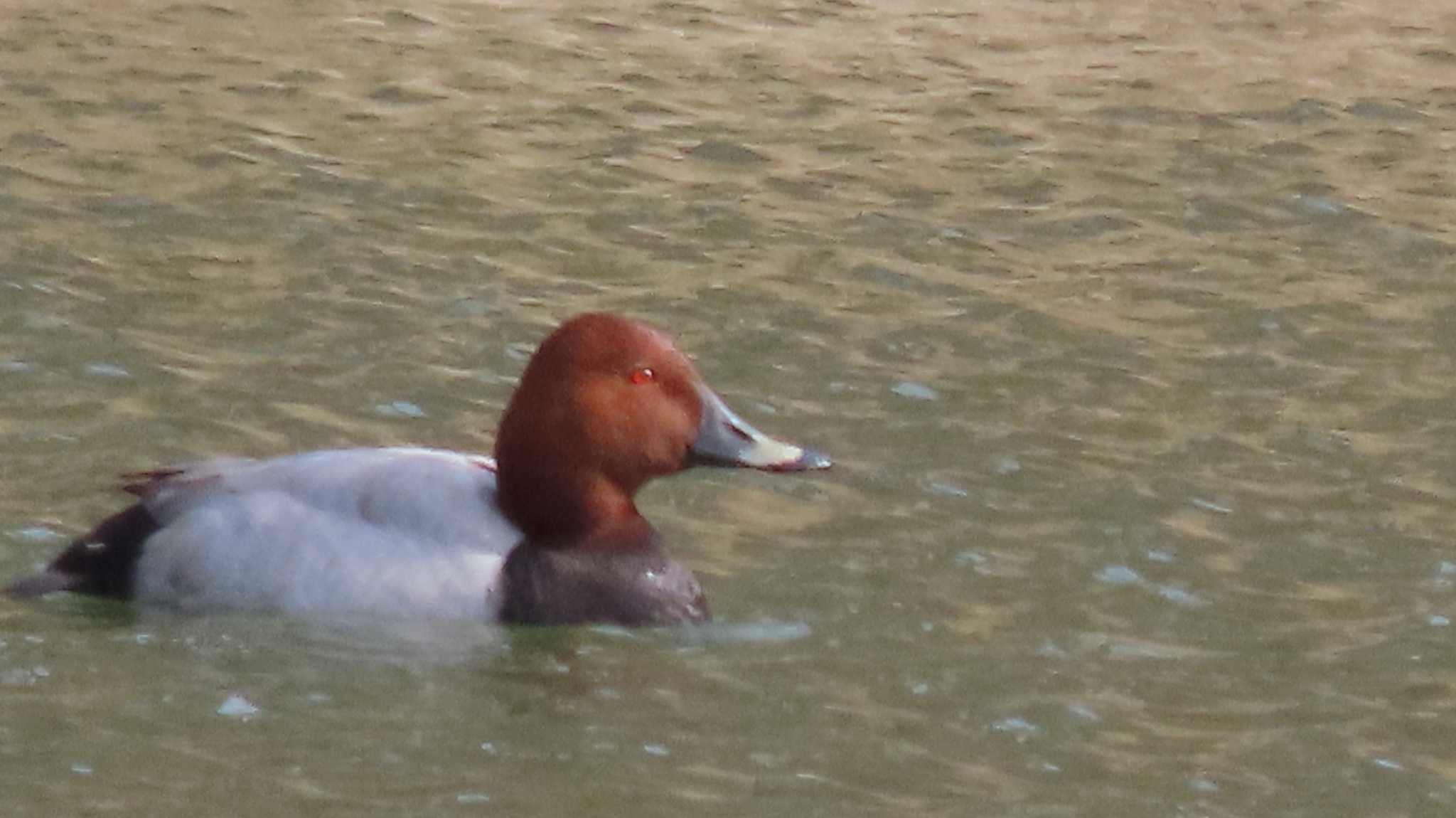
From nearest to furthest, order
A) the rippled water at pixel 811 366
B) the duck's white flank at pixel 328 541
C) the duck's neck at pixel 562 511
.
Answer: the rippled water at pixel 811 366 → the duck's white flank at pixel 328 541 → the duck's neck at pixel 562 511

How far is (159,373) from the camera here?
356 inches

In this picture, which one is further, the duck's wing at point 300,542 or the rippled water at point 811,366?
the duck's wing at point 300,542

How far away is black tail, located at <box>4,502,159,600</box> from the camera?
729 centimetres

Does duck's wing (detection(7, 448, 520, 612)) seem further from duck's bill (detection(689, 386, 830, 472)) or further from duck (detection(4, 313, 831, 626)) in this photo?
duck's bill (detection(689, 386, 830, 472))

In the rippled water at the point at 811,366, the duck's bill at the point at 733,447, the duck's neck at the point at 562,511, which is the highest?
the duck's bill at the point at 733,447

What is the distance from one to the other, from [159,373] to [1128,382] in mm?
3099

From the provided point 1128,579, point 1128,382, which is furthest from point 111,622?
point 1128,382

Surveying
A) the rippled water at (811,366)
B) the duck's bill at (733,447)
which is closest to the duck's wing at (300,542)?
the rippled water at (811,366)

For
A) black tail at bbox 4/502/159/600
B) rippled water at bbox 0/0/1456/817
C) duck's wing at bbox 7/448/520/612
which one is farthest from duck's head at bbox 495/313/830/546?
black tail at bbox 4/502/159/600

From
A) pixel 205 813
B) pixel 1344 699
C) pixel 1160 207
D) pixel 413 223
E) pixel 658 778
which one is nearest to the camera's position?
pixel 205 813

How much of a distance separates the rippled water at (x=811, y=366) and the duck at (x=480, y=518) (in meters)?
0.12

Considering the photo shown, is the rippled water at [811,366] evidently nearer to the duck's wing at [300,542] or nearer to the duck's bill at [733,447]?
the duck's wing at [300,542]

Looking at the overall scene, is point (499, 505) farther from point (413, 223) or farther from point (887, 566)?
point (413, 223)

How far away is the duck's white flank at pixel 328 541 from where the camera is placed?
727 cm
